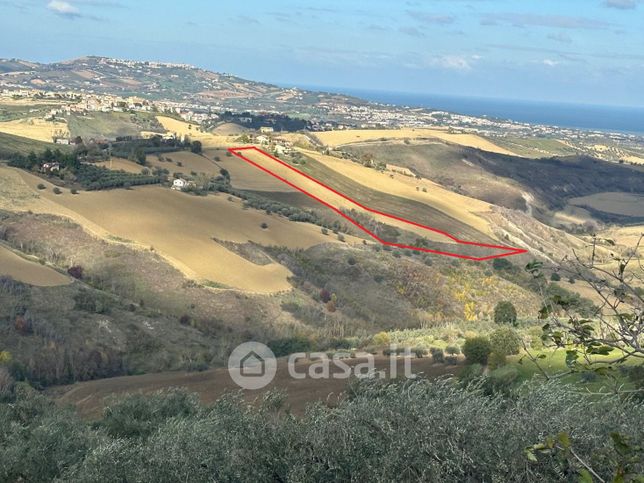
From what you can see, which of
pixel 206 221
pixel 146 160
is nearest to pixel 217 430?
pixel 206 221

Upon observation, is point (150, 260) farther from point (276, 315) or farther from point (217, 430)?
point (217, 430)

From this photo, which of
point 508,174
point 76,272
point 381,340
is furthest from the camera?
point 508,174

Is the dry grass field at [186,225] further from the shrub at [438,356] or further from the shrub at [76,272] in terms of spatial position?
the shrub at [438,356]

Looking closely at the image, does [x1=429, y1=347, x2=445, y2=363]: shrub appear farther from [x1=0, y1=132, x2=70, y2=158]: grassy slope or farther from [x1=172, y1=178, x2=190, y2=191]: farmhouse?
[x1=0, y1=132, x2=70, y2=158]: grassy slope

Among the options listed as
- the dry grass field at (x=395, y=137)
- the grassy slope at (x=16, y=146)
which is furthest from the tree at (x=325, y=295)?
the dry grass field at (x=395, y=137)

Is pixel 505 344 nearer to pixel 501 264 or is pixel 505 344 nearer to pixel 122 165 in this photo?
pixel 501 264

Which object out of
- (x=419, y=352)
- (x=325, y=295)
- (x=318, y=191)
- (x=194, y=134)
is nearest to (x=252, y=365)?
(x=419, y=352)
